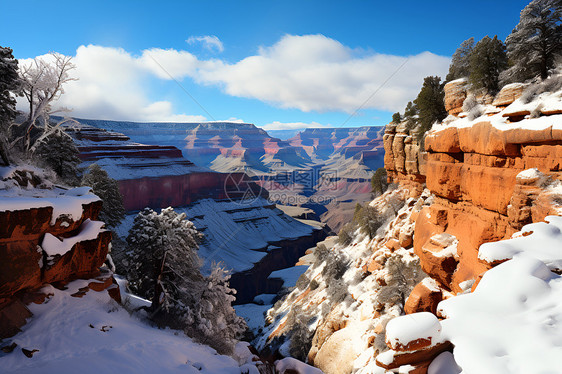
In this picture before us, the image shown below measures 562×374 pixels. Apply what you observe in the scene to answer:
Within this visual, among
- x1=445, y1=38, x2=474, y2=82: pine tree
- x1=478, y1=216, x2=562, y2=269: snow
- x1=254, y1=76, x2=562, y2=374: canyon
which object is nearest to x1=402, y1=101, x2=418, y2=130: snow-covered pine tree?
x1=445, y1=38, x2=474, y2=82: pine tree

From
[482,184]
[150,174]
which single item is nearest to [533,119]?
[482,184]

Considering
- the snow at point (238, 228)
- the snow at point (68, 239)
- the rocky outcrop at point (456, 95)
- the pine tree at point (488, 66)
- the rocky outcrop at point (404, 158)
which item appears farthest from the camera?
the snow at point (238, 228)

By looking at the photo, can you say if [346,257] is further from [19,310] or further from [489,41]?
[19,310]

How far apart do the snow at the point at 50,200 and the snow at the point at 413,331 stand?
10542 mm

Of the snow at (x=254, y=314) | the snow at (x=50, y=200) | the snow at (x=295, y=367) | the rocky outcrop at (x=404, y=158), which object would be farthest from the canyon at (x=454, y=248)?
the snow at (x=50, y=200)

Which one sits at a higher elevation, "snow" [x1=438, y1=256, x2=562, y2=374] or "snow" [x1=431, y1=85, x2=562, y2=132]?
"snow" [x1=431, y1=85, x2=562, y2=132]

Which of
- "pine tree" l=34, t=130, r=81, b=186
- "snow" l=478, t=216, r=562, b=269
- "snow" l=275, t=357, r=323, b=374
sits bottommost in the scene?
"snow" l=275, t=357, r=323, b=374

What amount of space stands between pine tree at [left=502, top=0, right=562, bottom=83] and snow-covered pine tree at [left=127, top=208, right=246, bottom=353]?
16.7m

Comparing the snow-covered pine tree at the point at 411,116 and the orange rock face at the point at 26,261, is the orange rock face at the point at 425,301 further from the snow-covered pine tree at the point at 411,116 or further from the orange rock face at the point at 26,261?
the snow-covered pine tree at the point at 411,116

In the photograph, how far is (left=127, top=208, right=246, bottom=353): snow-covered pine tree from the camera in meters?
13.8

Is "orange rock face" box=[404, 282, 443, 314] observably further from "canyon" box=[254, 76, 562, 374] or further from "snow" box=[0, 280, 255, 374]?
"snow" box=[0, 280, 255, 374]

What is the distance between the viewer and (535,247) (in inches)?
233

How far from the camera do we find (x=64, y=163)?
20.0m

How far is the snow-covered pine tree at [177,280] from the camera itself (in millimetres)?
13781
